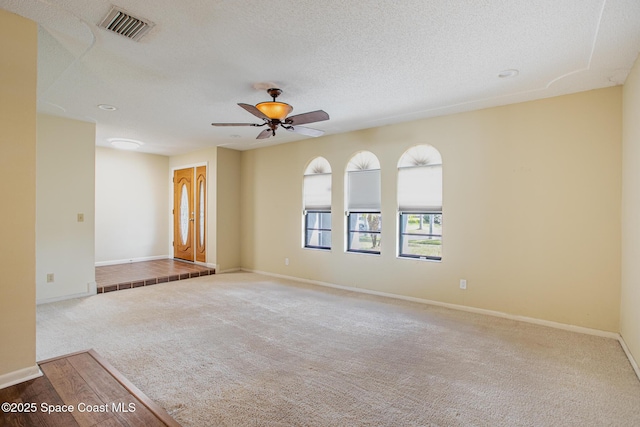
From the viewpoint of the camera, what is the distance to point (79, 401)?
2250mm

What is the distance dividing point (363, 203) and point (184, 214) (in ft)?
15.4

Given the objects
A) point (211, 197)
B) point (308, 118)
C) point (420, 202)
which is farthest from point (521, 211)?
point (211, 197)

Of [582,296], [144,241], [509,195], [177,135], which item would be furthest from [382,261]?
[144,241]

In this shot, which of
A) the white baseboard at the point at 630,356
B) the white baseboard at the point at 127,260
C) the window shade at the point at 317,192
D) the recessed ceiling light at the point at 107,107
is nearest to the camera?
the white baseboard at the point at 630,356

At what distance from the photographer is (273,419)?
2.10m

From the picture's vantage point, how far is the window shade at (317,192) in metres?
5.95

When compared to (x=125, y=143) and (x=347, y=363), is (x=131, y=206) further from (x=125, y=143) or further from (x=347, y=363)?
(x=347, y=363)

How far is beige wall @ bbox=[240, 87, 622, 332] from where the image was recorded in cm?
353

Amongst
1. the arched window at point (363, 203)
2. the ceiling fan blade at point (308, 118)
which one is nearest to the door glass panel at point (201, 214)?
the arched window at point (363, 203)

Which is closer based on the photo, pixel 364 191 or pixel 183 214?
pixel 364 191

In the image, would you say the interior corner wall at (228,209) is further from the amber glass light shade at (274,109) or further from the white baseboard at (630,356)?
the white baseboard at (630,356)

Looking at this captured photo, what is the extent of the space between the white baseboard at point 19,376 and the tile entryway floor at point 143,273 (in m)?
3.02

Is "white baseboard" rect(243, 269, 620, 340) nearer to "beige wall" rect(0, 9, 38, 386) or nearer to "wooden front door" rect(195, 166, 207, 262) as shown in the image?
"wooden front door" rect(195, 166, 207, 262)

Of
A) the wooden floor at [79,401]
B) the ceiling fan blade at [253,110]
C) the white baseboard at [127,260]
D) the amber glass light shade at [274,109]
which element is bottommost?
the wooden floor at [79,401]
